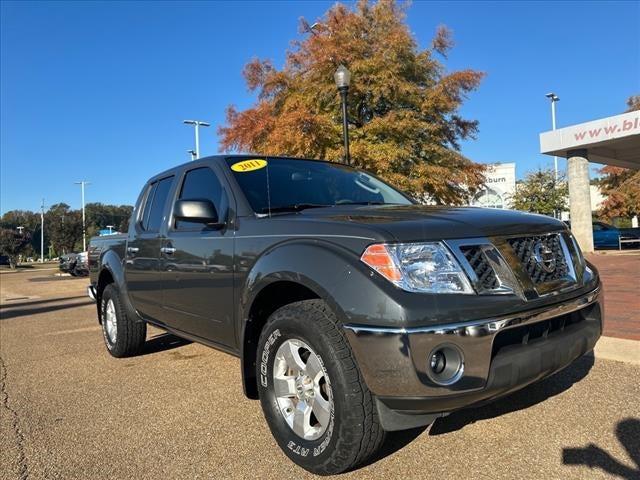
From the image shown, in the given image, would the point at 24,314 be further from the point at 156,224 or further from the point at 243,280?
the point at 243,280

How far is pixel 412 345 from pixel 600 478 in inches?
48.8

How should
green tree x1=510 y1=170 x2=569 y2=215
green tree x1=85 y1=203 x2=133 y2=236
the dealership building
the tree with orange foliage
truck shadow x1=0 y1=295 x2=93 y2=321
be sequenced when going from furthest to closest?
green tree x1=85 y1=203 x2=133 y2=236, green tree x1=510 y1=170 x2=569 y2=215, the dealership building, the tree with orange foliage, truck shadow x1=0 y1=295 x2=93 y2=321

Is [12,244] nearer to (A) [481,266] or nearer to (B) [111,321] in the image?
(B) [111,321]

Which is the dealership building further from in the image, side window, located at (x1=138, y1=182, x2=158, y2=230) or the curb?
side window, located at (x1=138, y1=182, x2=158, y2=230)

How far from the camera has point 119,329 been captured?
548cm

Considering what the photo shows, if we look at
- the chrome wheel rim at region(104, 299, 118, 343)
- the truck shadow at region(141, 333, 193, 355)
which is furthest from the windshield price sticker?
the truck shadow at region(141, 333, 193, 355)

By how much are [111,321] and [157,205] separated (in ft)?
5.39

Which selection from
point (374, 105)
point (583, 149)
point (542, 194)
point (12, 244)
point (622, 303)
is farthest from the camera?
point (12, 244)

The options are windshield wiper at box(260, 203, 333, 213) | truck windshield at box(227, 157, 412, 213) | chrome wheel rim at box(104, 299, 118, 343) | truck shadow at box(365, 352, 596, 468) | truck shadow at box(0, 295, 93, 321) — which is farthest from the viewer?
truck shadow at box(0, 295, 93, 321)

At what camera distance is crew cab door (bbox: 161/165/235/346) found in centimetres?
360

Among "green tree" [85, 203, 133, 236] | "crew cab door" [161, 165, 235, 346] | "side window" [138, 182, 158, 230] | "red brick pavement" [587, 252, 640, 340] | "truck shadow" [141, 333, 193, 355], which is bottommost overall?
"truck shadow" [141, 333, 193, 355]

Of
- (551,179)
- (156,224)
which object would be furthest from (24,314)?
(551,179)

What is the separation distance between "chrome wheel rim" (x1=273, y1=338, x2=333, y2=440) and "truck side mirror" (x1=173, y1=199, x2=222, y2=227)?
1.07 metres

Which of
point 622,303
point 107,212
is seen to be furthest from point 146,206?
point 107,212
